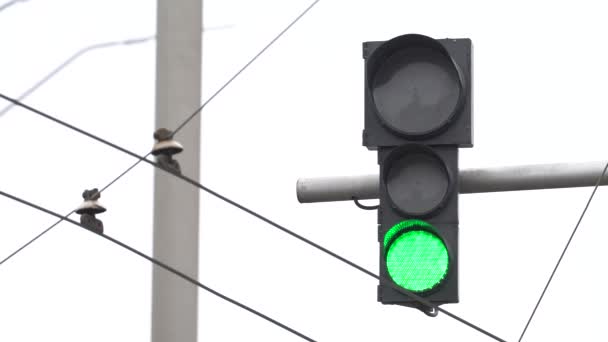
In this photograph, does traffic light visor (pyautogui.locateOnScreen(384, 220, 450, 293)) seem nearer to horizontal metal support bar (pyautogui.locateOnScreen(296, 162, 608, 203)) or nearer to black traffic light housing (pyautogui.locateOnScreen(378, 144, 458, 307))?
black traffic light housing (pyautogui.locateOnScreen(378, 144, 458, 307))

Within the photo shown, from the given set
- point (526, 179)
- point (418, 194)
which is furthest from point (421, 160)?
point (526, 179)

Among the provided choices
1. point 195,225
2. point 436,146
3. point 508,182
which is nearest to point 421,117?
point 436,146

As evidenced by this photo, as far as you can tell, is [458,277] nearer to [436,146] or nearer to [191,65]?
[436,146]

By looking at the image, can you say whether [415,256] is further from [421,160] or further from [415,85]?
[415,85]

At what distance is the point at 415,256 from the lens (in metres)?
4.74

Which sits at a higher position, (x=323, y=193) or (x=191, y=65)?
(x=191, y=65)

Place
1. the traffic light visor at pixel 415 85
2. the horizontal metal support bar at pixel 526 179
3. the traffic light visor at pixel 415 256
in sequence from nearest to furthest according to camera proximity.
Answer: the traffic light visor at pixel 415 256, the traffic light visor at pixel 415 85, the horizontal metal support bar at pixel 526 179

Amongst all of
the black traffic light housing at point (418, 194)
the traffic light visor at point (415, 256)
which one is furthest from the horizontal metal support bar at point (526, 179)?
the traffic light visor at point (415, 256)

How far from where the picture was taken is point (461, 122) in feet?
15.7

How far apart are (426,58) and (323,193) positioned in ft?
2.17

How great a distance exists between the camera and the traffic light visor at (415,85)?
4801mm

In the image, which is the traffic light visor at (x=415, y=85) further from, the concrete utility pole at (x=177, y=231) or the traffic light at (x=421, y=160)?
the concrete utility pole at (x=177, y=231)

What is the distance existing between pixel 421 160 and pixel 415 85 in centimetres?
28

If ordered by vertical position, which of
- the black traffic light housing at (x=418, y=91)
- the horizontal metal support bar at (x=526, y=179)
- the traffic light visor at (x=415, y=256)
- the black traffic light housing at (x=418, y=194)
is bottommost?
the traffic light visor at (x=415, y=256)
